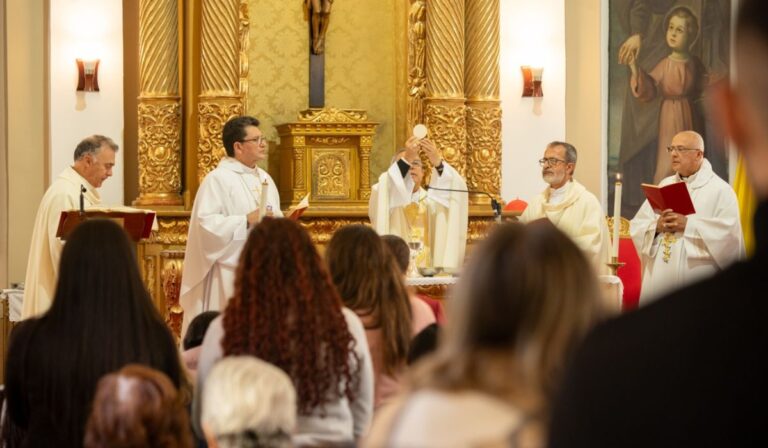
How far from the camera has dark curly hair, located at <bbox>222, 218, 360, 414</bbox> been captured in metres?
3.99

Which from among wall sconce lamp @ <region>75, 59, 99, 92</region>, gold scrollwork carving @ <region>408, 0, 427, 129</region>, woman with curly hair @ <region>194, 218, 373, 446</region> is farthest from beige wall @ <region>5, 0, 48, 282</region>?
woman with curly hair @ <region>194, 218, 373, 446</region>

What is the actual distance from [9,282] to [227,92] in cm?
263

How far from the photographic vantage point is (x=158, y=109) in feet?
38.1

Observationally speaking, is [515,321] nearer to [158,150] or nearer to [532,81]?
[158,150]

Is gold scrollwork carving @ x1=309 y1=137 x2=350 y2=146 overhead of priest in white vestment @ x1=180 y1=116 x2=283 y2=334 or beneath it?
overhead

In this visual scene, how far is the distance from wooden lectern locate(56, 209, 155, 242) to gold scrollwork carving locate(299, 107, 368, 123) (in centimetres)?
362

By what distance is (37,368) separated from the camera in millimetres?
4012

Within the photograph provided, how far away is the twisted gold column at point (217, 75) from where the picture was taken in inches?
454

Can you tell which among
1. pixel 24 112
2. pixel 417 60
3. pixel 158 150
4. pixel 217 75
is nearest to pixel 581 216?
pixel 417 60

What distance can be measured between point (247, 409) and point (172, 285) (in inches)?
308

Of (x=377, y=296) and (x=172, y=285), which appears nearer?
(x=377, y=296)

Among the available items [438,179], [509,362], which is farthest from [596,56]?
[509,362]

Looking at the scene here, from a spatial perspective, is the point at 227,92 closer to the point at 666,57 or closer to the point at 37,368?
the point at 666,57

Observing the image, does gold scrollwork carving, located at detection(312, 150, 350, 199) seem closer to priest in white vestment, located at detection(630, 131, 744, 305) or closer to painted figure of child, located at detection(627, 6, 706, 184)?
painted figure of child, located at detection(627, 6, 706, 184)
